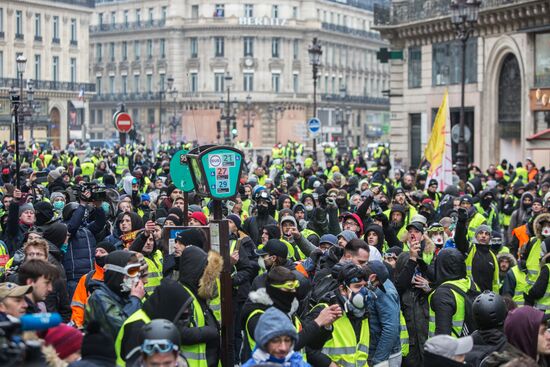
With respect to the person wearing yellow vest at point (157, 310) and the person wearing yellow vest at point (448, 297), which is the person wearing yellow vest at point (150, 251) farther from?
the person wearing yellow vest at point (157, 310)

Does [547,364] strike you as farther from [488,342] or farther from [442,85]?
[442,85]

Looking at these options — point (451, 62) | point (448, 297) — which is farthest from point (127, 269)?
point (451, 62)

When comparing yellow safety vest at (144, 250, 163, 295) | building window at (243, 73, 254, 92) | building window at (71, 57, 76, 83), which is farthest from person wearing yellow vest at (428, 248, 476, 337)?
building window at (243, 73, 254, 92)

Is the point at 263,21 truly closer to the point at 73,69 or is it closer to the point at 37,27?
the point at 73,69

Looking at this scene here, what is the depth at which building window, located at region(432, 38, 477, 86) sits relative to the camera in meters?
43.9

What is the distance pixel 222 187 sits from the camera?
999 cm

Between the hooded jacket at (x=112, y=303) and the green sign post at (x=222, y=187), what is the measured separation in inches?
41.0

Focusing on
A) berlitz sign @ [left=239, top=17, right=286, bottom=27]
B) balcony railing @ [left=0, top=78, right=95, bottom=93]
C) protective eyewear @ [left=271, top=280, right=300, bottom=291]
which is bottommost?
protective eyewear @ [left=271, top=280, right=300, bottom=291]

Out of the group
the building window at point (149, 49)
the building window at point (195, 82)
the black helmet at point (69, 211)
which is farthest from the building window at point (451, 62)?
the building window at point (149, 49)

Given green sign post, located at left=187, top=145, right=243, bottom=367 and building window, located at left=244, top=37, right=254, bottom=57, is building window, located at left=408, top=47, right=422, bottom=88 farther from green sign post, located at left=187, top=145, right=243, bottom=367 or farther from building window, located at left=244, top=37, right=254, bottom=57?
building window, located at left=244, top=37, right=254, bottom=57

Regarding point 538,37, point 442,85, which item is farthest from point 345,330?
point 442,85

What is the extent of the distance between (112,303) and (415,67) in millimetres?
40191

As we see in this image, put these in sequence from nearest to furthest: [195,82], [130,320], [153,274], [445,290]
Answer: [130,320]
[445,290]
[153,274]
[195,82]

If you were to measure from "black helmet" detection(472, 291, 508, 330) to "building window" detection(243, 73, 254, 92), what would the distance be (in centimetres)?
8802
